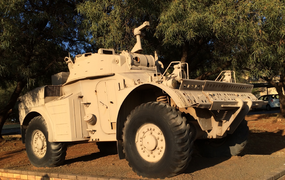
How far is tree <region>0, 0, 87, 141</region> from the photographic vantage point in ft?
30.8

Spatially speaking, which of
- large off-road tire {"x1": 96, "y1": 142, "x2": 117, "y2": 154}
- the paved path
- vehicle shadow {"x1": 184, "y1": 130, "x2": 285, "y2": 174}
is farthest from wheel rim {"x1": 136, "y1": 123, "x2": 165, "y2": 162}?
the paved path

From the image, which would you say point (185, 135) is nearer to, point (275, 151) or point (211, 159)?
point (211, 159)

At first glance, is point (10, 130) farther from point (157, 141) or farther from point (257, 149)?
point (157, 141)

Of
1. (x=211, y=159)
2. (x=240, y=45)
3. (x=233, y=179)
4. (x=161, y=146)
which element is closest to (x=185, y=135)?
(x=161, y=146)

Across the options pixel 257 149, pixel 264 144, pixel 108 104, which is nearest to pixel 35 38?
pixel 108 104

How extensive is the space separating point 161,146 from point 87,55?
319cm

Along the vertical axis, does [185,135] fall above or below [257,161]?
above

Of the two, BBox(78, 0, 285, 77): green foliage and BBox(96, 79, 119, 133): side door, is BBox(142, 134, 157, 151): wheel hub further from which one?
BBox(78, 0, 285, 77): green foliage

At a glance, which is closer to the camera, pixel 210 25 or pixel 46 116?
pixel 46 116

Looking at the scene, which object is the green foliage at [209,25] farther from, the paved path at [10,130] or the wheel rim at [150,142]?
the paved path at [10,130]

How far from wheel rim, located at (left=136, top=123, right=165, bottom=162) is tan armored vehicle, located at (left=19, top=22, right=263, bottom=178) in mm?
16

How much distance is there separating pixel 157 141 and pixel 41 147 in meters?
3.41

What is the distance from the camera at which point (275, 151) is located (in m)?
9.21

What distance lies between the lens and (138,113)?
17.8 feet
